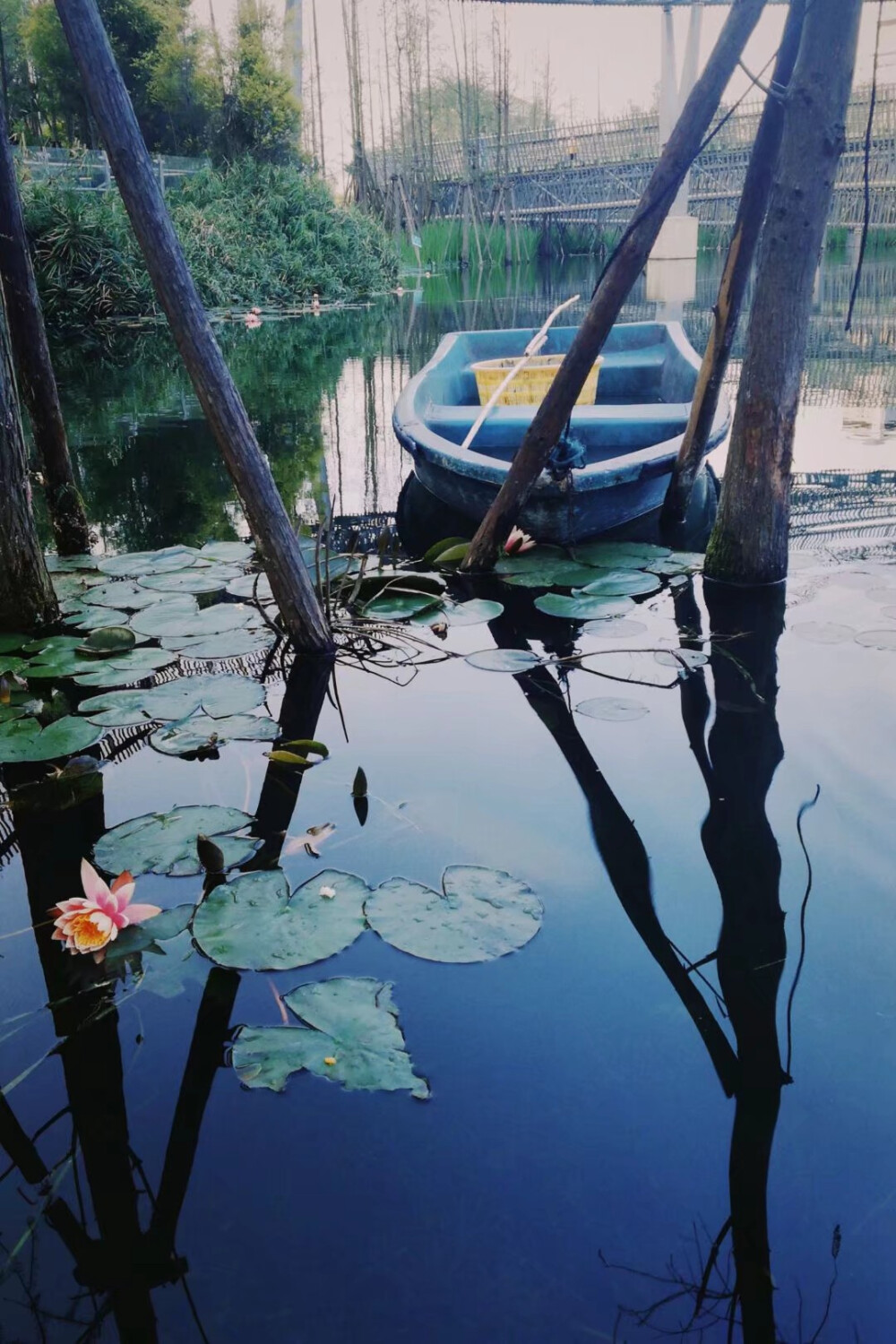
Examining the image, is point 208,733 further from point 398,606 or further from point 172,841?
point 398,606

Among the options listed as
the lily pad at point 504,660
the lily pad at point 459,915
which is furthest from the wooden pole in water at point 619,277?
the lily pad at point 459,915

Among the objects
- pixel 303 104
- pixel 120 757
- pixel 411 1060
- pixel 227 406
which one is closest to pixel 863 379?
pixel 227 406

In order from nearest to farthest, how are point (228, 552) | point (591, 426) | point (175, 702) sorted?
point (175, 702) < point (228, 552) < point (591, 426)

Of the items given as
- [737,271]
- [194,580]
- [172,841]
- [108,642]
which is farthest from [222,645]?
[737,271]

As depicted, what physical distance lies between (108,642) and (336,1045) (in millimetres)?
1605

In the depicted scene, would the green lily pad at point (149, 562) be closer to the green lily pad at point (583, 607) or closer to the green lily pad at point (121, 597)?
the green lily pad at point (121, 597)

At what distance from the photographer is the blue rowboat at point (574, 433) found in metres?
3.35

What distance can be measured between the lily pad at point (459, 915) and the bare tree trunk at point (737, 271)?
84.1 inches

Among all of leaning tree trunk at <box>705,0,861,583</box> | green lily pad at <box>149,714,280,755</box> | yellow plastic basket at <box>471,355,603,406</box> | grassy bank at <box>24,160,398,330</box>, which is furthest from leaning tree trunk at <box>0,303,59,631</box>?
grassy bank at <box>24,160,398,330</box>

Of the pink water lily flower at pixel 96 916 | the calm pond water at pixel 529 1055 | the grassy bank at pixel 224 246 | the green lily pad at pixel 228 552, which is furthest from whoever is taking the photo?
the grassy bank at pixel 224 246

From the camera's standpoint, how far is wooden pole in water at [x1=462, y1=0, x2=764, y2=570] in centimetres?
268

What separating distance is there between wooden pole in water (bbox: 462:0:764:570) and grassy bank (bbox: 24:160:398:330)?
9344 millimetres

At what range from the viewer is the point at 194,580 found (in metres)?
3.24

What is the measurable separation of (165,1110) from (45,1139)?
14 centimetres
